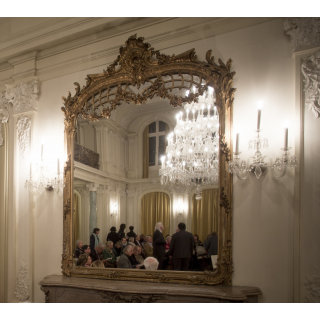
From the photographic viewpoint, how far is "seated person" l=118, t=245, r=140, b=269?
11.4ft

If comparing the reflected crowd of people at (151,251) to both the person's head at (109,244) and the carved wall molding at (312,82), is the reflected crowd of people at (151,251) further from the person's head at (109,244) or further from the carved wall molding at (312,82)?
the carved wall molding at (312,82)

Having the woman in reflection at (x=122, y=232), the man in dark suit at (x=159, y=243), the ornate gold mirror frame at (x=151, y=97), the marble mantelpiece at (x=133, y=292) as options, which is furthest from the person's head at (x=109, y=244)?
the man in dark suit at (x=159, y=243)

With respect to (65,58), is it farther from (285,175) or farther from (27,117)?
(285,175)

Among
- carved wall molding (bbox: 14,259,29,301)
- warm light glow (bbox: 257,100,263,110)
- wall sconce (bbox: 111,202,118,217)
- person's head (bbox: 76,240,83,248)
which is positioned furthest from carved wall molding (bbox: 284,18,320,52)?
carved wall molding (bbox: 14,259,29,301)

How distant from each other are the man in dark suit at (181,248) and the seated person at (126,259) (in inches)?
18.8

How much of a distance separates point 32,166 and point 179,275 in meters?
2.40

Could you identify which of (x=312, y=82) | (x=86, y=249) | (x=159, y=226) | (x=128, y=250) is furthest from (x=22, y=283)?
(x=312, y=82)

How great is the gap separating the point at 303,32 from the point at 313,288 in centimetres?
235

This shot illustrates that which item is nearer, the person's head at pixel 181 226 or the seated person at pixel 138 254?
the person's head at pixel 181 226

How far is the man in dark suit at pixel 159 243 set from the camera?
334cm

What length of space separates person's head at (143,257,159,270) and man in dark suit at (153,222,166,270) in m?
0.03

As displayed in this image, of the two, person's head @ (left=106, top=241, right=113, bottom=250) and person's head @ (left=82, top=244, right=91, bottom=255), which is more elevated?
person's head @ (left=106, top=241, right=113, bottom=250)

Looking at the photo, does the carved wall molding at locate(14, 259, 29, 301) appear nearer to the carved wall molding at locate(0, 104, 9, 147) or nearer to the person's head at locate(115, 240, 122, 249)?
the person's head at locate(115, 240, 122, 249)

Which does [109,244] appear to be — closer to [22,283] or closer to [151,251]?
[151,251]
